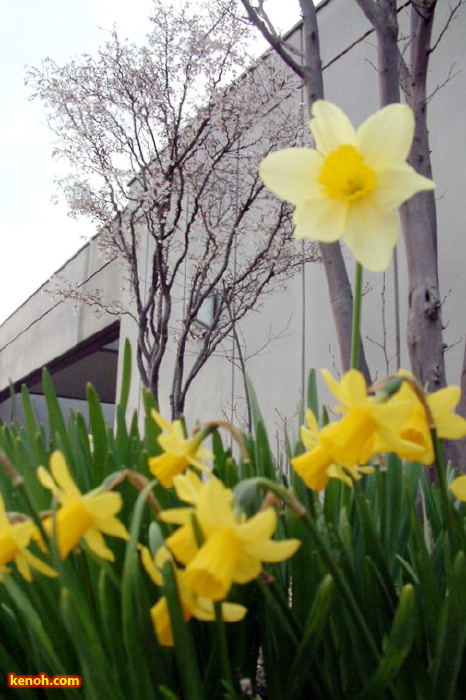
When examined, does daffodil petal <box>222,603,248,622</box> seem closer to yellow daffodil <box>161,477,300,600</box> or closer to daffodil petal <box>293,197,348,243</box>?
yellow daffodil <box>161,477,300,600</box>

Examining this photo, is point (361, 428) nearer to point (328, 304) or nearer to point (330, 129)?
point (330, 129)

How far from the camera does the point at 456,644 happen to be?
1.16 feet

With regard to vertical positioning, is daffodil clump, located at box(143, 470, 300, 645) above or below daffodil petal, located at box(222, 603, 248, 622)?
above

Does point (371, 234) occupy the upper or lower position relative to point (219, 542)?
upper

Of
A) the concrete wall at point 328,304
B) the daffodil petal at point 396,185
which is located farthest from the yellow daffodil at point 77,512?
the concrete wall at point 328,304

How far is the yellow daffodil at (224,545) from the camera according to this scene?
0.95ft

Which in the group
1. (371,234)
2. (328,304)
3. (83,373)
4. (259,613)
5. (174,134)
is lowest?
(259,613)

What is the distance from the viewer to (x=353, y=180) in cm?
38

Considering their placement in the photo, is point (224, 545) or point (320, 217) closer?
point (224, 545)

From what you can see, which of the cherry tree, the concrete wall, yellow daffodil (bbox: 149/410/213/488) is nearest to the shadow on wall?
the concrete wall

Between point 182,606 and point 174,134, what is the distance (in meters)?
3.70

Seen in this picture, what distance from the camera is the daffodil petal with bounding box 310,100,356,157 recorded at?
1.32ft

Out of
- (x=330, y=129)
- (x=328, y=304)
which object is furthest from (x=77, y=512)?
(x=328, y=304)

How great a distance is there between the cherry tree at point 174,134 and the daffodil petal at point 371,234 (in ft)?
10.7
